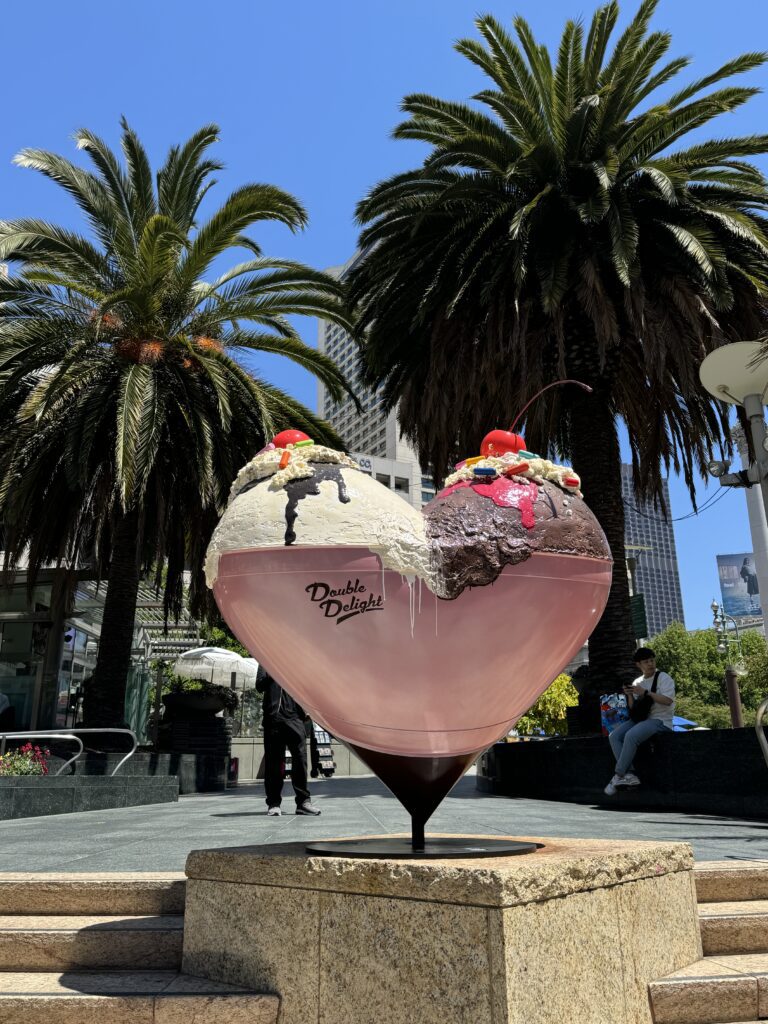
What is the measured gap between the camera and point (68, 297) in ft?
40.8

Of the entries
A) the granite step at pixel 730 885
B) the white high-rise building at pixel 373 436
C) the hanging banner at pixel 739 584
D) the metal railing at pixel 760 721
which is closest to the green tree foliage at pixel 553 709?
the metal railing at pixel 760 721

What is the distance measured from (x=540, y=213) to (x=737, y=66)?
3.36m

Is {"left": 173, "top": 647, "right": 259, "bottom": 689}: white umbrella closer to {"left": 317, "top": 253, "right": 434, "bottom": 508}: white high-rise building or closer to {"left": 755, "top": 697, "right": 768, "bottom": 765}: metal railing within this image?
{"left": 755, "top": 697, "right": 768, "bottom": 765}: metal railing

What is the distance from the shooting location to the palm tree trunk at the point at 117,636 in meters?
12.3

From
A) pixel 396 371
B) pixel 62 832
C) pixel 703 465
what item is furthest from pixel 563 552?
pixel 703 465

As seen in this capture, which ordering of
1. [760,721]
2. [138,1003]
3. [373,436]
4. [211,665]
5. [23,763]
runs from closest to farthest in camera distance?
[138,1003], [760,721], [23,763], [211,665], [373,436]

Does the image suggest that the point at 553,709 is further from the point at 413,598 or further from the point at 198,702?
the point at 413,598

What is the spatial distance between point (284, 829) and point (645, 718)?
12.4 feet

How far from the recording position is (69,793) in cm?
945

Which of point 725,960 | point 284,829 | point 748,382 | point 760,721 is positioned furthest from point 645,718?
point 725,960

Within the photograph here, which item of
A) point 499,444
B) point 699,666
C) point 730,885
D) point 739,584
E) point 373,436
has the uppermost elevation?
point 373,436

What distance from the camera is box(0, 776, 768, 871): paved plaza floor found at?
199 inches

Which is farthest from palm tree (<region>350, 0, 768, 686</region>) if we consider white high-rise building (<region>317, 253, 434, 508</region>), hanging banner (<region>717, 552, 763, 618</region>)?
hanging banner (<region>717, 552, 763, 618</region>)

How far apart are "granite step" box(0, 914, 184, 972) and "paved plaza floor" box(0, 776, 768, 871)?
112cm
